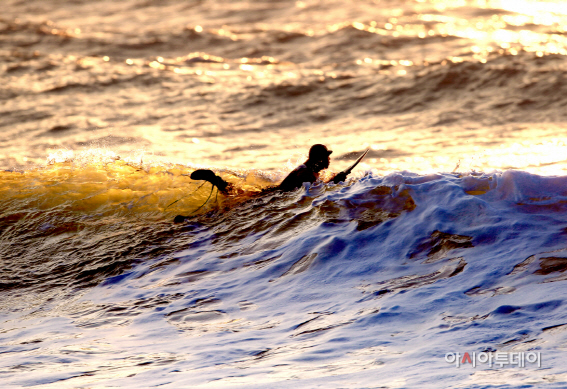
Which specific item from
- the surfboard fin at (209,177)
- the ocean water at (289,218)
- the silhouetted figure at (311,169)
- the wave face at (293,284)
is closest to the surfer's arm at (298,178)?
the silhouetted figure at (311,169)

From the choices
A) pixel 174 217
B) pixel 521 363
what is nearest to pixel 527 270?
pixel 521 363

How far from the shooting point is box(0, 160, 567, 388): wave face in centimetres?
372

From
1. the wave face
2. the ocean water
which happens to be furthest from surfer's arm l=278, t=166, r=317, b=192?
the wave face

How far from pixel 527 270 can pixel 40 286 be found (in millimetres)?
4312

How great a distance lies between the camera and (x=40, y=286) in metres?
6.00

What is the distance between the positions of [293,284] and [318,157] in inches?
108

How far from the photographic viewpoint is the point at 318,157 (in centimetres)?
757

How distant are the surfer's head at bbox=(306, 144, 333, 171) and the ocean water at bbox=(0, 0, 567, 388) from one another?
314 mm

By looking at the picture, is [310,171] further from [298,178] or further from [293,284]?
[293,284]

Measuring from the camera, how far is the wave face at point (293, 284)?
3717 millimetres

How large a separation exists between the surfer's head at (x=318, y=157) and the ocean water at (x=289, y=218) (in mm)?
314

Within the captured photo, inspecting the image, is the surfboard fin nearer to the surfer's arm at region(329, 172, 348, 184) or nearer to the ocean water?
the ocean water

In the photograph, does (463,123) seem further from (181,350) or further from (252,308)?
(181,350)

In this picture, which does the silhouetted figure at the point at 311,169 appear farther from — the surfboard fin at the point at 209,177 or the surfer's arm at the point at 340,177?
the surfboard fin at the point at 209,177
